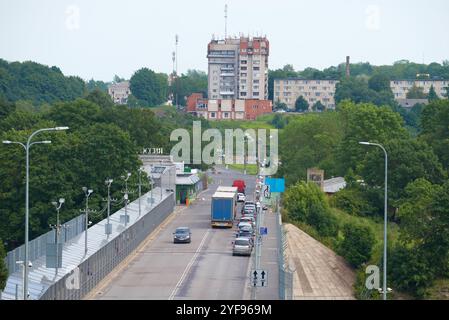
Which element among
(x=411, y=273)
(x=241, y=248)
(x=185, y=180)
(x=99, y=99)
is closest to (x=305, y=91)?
(x=99, y=99)

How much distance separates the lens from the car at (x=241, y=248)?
152ft

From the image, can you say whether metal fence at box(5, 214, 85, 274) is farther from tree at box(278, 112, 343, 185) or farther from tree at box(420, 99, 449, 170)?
tree at box(278, 112, 343, 185)

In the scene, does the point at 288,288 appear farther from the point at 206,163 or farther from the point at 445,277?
the point at 206,163

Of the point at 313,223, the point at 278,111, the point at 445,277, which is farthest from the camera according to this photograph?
the point at 278,111

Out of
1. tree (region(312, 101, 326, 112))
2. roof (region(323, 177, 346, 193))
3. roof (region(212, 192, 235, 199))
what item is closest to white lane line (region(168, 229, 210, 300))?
roof (region(212, 192, 235, 199))

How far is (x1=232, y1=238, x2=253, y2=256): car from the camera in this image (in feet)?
152

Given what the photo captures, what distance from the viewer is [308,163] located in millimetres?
84625

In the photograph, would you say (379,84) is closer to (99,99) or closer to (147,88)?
(147,88)

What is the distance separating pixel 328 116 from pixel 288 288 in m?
68.7

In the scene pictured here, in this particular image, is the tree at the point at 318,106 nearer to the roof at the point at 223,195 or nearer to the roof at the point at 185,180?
the roof at the point at 185,180

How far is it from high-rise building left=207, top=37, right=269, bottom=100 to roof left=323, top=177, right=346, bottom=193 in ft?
364

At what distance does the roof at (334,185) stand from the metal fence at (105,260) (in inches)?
635

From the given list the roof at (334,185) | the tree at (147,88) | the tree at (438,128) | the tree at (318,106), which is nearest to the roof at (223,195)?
the roof at (334,185)

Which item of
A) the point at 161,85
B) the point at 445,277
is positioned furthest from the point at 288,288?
the point at 161,85
